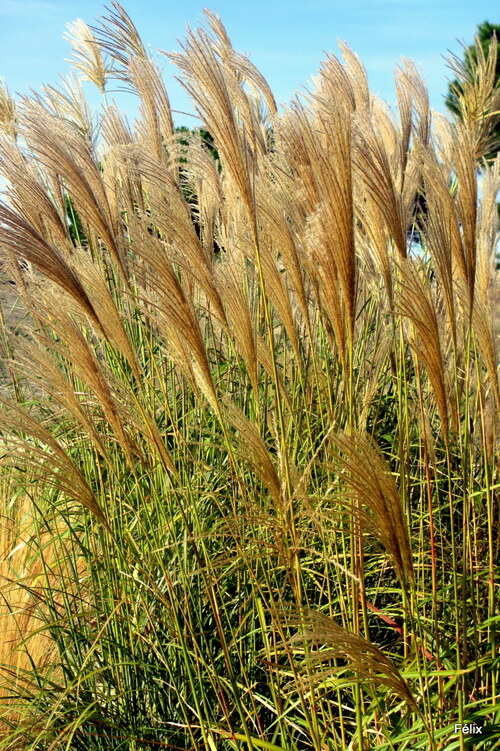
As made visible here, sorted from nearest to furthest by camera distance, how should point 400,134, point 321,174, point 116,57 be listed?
1. point 321,174
2. point 400,134
3. point 116,57

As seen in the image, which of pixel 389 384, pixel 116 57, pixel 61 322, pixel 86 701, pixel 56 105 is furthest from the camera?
pixel 56 105

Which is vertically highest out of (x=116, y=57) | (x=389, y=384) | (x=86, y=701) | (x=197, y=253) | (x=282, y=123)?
(x=116, y=57)

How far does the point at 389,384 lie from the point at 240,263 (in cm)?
112

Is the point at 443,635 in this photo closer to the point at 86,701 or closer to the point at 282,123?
the point at 86,701

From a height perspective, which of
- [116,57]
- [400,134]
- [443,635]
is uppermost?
[116,57]

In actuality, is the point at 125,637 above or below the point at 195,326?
below

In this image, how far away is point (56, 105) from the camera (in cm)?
345

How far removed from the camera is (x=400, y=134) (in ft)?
7.61

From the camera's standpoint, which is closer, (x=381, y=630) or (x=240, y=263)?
(x=240, y=263)

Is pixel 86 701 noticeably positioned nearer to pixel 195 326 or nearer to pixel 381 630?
pixel 381 630

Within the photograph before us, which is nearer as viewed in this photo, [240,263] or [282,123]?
[282,123]

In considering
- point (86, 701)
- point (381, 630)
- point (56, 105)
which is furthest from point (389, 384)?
point (56, 105)

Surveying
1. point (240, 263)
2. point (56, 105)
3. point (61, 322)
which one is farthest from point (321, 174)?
point (56, 105)

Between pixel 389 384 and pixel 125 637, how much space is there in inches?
59.8
